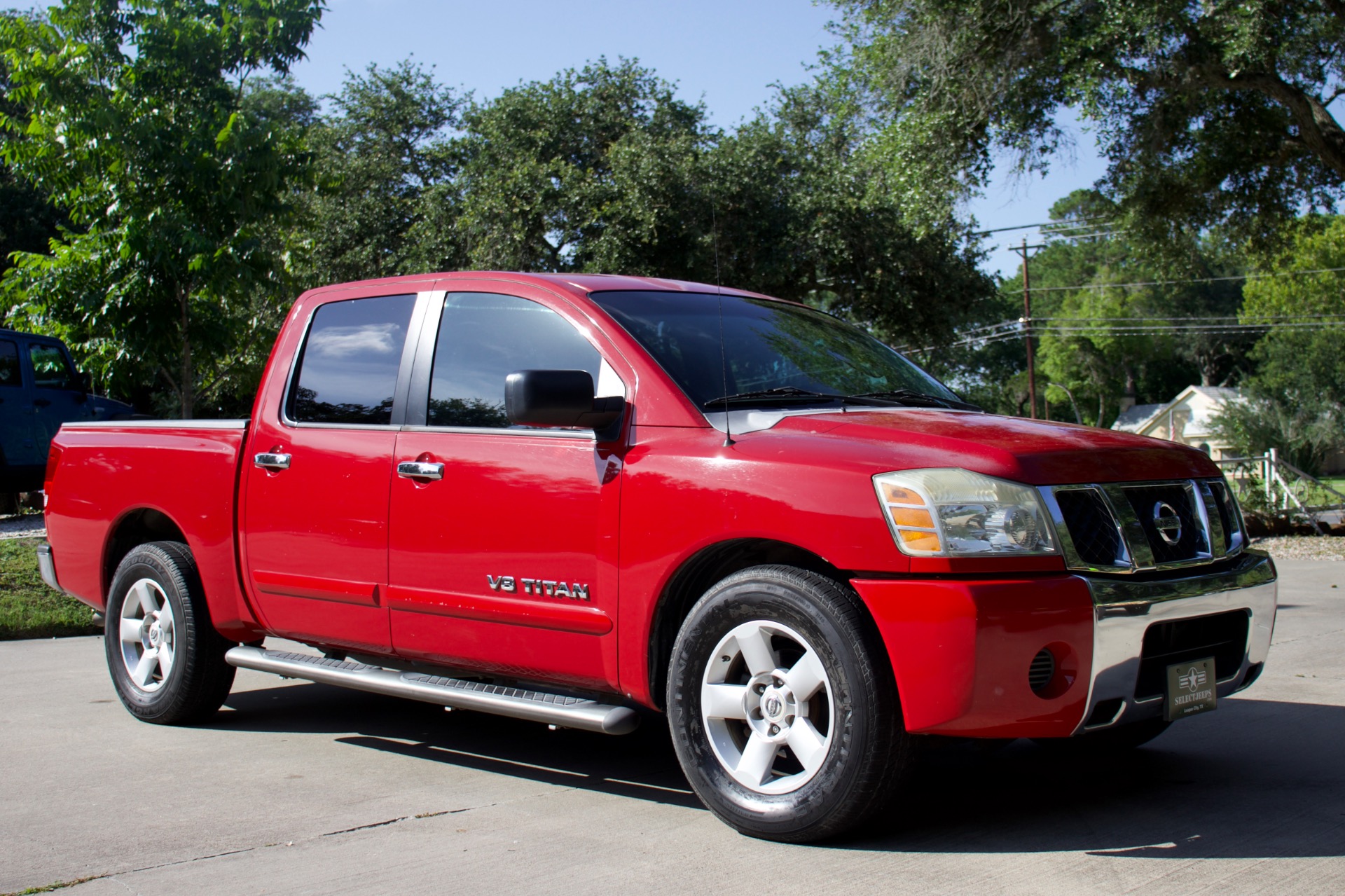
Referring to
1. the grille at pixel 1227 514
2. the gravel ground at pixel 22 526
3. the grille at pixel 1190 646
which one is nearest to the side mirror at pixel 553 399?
the grille at pixel 1190 646

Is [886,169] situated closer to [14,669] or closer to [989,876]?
[14,669]

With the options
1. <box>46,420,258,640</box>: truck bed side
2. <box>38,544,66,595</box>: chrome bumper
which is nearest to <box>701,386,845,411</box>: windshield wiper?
<box>46,420,258,640</box>: truck bed side

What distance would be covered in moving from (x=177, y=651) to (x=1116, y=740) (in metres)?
3.98

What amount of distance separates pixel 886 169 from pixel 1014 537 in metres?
15.1

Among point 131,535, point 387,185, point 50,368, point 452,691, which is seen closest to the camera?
point 452,691

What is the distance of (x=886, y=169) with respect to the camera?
17.9 meters

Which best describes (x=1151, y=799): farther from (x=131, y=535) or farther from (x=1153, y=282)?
(x=1153, y=282)

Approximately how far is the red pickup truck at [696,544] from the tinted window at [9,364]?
10.9 m

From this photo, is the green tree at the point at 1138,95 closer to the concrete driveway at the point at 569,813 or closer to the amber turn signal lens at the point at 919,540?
the concrete driveway at the point at 569,813

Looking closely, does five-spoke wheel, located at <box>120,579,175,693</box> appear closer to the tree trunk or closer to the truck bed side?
the truck bed side

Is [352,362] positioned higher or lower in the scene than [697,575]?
higher

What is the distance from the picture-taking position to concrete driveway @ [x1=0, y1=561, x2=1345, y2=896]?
3.46m

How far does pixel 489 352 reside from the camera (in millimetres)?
4703

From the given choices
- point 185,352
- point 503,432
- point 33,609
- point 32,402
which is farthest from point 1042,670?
point 32,402
